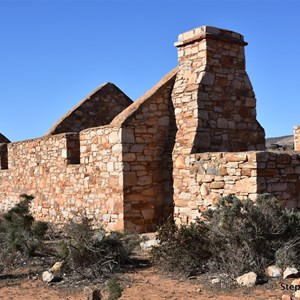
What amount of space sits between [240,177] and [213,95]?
8.14ft

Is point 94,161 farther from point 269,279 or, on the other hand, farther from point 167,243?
point 269,279

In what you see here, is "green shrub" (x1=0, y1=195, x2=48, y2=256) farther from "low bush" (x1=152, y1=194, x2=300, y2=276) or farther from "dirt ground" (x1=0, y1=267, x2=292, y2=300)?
"low bush" (x1=152, y1=194, x2=300, y2=276)

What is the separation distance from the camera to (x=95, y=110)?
14.7m

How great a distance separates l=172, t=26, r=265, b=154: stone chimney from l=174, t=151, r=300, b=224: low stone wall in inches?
29.0

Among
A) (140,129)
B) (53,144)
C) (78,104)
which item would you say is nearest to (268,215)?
(140,129)

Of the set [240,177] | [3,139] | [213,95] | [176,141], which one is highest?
[213,95]

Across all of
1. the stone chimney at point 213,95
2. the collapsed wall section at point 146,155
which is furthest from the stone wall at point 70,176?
the stone chimney at point 213,95

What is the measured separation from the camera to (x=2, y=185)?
612 inches

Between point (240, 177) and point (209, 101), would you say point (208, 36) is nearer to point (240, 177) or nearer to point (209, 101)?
point (209, 101)

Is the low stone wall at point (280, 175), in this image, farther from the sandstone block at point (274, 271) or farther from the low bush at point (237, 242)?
the sandstone block at point (274, 271)

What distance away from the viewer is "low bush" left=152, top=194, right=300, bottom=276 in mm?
6691

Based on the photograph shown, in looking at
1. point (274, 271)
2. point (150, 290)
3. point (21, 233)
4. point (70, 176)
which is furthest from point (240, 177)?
point (70, 176)

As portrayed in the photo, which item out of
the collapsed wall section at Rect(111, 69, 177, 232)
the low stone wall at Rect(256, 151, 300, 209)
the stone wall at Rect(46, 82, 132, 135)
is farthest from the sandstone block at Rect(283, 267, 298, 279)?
the stone wall at Rect(46, 82, 132, 135)

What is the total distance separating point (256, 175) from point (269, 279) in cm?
232
